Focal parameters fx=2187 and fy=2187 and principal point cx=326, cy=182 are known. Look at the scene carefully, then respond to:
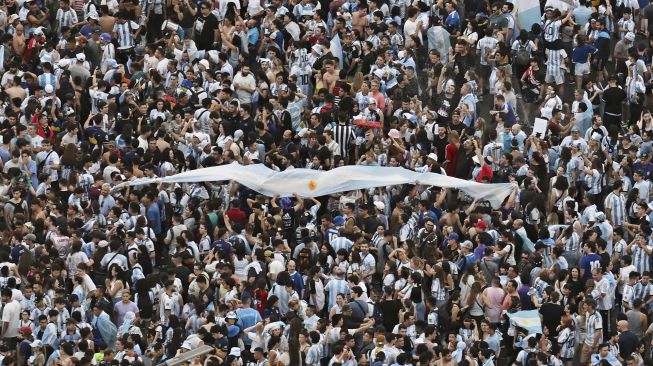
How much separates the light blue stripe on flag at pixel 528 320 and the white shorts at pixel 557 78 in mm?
7682

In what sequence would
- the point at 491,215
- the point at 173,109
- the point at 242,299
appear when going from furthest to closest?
the point at 173,109 → the point at 491,215 → the point at 242,299

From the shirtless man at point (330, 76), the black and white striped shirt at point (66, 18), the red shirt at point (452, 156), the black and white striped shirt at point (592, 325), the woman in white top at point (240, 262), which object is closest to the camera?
the black and white striped shirt at point (592, 325)

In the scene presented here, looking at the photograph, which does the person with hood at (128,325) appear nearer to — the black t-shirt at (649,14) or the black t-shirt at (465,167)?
the black t-shirt at (465,167)

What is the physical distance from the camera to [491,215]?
33.3 meters

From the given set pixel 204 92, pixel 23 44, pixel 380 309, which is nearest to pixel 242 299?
pixel 380 309

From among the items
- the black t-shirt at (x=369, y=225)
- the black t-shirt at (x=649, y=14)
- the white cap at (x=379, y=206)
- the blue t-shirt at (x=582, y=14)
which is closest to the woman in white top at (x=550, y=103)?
the blue t-shirt at (x=582, y=14)

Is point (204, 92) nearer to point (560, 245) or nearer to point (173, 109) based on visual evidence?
point (173, 109)

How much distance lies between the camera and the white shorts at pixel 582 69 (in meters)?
38.0

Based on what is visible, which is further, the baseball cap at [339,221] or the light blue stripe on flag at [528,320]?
the baseball cap at [339,221]

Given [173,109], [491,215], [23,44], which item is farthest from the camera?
[23,44]

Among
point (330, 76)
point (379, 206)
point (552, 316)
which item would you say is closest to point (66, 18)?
point (330, 76)

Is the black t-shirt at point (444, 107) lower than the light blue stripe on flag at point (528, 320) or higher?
higher

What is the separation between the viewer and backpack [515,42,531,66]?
3809cm

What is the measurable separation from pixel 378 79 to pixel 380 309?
6.64 metres
